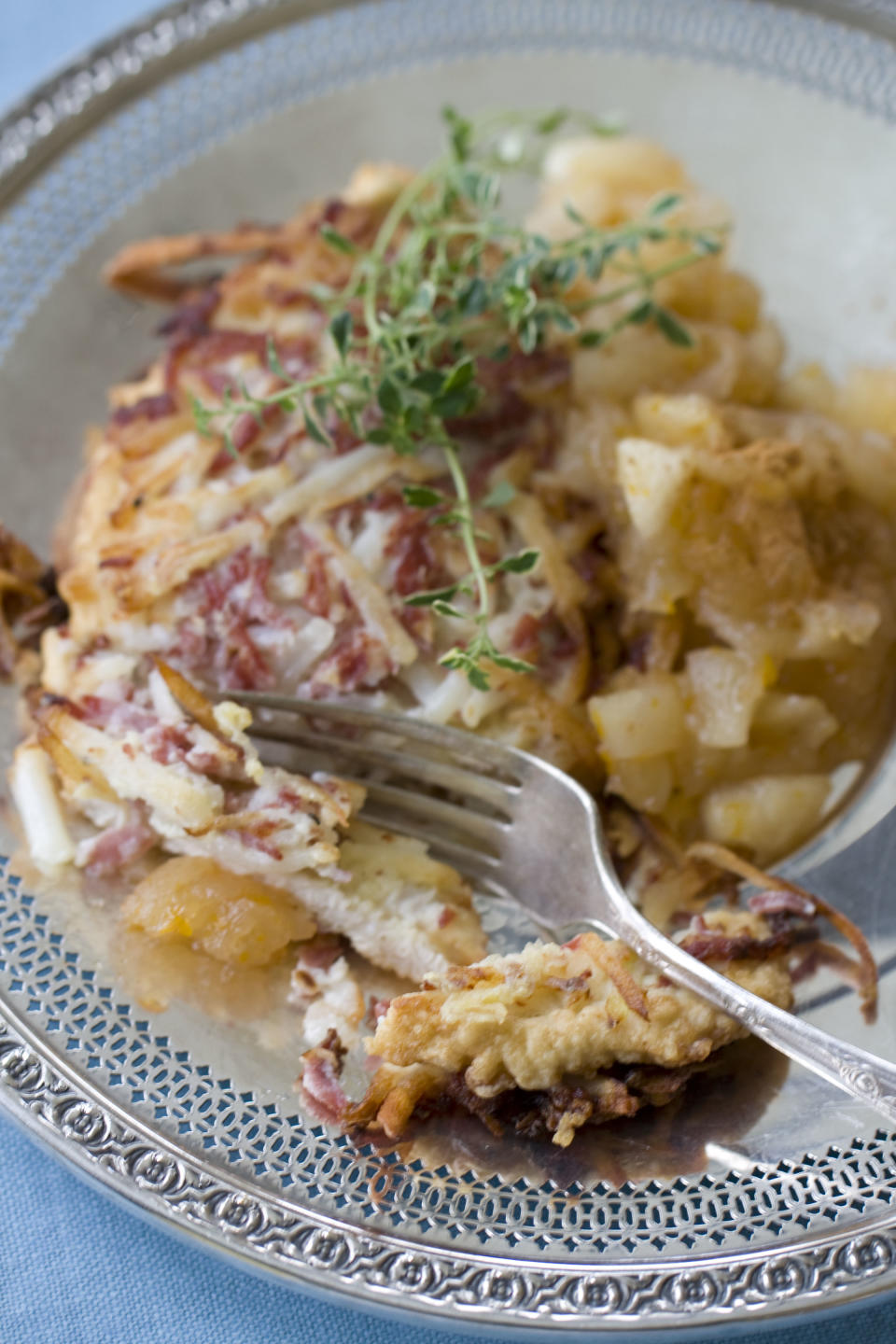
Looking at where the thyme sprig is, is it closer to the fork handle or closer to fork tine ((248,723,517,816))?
fork tine ((248,723,517,816))

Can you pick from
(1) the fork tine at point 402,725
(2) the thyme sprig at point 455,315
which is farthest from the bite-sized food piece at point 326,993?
(2) the thyme sprig at point 455,315

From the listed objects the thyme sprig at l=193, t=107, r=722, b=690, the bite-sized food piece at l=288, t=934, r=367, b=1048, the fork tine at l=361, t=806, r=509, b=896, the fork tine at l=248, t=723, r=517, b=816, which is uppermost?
the thyme sprig at l=193, t=107, r=722, b=690

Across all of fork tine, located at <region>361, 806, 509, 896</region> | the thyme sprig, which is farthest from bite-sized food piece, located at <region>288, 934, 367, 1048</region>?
the thyme sprig

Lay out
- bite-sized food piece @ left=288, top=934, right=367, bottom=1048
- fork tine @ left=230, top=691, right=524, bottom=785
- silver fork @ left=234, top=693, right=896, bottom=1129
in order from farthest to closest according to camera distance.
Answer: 1. fork tine @ left=230, top=691, right=524, bottom=785
2. silver fork @ left=234, top=693, right=896, bottom=1129
3. bite-sized food piece @ left=288, top=934, right=367, bottom=1048

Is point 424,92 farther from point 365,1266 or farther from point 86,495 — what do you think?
point 365,1266

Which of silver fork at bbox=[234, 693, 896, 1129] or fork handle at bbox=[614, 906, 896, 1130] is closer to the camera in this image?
fork handle at bbox=[614, 906, 896, 1130]

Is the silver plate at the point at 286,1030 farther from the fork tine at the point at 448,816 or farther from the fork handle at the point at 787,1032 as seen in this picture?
the fork tine at the point at 448,816

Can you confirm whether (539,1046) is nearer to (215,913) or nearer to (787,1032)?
(787,1032)
